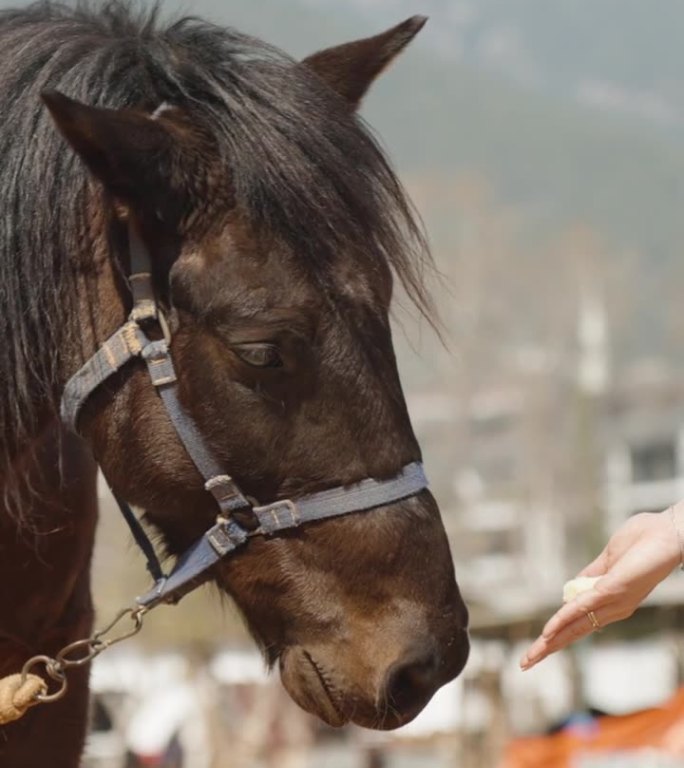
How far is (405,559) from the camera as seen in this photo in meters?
4.20

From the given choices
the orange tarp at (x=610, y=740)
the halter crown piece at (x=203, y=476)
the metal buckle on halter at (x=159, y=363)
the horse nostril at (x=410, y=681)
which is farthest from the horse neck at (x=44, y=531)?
the orange tarp at (x=610, y=740)

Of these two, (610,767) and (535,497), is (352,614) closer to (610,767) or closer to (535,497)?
(610,767)

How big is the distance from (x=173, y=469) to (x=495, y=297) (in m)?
131

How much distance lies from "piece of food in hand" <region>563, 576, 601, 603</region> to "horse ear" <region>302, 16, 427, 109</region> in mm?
1525

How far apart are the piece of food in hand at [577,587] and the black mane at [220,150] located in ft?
2.97

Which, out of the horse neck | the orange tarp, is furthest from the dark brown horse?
the orange tarp

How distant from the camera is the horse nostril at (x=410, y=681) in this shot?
13.6 feet

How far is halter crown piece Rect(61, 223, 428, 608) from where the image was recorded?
4215 mm

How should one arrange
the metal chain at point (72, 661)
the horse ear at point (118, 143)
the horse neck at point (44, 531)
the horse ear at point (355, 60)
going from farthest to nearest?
the horse ear at point (355, 60), the horse neck at point (44, 531), the metal chain at point (72, 661), the horse ear at point (118, 143)

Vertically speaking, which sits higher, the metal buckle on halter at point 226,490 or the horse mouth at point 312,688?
the metal buckle on halter at point 226,490

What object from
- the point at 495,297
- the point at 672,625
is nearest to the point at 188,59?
the point at 672,625

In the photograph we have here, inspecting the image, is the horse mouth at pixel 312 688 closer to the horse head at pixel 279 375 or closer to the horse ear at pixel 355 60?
the horse head at pixel 279 375

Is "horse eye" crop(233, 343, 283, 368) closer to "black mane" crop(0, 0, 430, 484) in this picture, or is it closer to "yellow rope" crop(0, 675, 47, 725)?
"black mane" crop(0, 0, 430, 484)

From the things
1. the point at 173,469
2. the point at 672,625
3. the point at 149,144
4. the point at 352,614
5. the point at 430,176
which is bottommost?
the point at 430,176
